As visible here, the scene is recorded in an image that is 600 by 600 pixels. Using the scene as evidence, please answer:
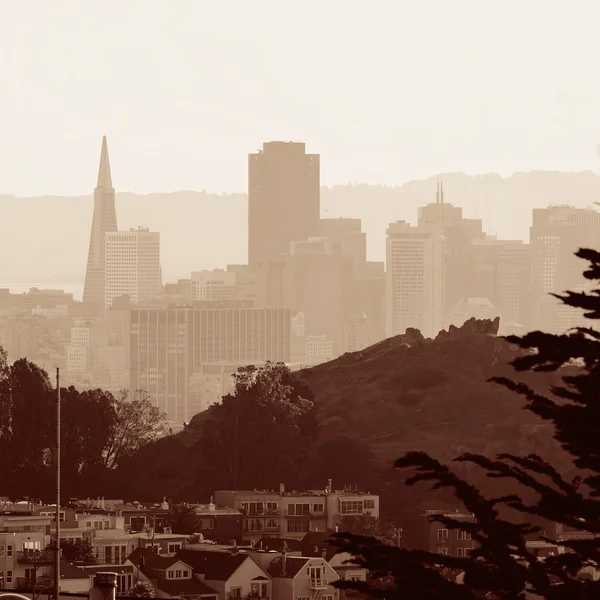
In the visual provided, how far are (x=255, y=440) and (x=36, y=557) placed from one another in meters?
47.6

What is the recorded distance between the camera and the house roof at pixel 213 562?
68500mm

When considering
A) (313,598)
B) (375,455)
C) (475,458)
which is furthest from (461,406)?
(475,458)

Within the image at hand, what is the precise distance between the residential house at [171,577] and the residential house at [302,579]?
8.36 feet

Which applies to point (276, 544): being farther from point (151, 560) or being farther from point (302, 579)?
point (151, 560)

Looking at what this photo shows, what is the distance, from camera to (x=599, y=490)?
13.0 m

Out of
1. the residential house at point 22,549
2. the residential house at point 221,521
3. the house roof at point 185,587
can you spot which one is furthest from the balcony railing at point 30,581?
the residential house at point 221,521

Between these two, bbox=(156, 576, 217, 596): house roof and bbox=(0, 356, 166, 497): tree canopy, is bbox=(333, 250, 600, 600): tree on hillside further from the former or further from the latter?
bbox=(0, 356, 166, 497): tree canopy

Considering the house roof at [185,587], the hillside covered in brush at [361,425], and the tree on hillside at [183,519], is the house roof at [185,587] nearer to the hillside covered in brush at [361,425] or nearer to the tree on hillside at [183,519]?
the tree on hillside at [183,519]

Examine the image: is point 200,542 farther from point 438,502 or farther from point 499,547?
point 499,547

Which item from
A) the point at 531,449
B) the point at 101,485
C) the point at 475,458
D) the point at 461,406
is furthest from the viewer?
the point at 461,406

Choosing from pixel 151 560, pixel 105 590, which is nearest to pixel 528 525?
pixel 105 590

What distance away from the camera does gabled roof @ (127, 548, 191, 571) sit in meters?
67.7

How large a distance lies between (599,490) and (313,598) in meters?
57.3

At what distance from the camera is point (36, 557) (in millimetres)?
65125
